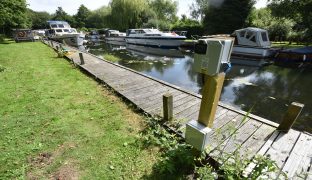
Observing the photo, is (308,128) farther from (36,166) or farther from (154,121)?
(36,166)

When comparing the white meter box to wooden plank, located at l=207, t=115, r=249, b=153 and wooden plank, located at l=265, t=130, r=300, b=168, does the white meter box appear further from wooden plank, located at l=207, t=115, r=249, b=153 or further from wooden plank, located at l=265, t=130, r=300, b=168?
wooden plank, located at l=265, t=130, r=300, b=168

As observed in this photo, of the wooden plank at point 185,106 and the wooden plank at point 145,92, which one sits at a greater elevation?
the wooden plank at point 185,106

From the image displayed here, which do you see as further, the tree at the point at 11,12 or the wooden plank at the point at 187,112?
the tree at the point at 11,12

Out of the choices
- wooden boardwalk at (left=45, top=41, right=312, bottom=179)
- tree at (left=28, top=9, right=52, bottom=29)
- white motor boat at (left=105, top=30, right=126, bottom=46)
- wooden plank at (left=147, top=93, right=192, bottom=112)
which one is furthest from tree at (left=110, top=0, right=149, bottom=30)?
tree at (left=28, top=9, right=52, bottom=29)

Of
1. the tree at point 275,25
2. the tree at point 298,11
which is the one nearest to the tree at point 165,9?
the tree at point 275,25

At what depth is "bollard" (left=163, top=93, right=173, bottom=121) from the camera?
3530 mm

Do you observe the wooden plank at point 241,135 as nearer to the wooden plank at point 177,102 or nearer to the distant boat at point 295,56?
the wooden plank at point 177,102

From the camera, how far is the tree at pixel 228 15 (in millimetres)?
21938

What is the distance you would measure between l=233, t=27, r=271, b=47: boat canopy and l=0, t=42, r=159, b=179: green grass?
13.6 metres

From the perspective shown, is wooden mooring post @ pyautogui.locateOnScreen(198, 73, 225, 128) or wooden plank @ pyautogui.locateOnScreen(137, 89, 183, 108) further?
wooden plank @ pyautogui.locateOnScreen(137, 89, 183, 108)

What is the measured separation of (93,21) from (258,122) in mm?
65388

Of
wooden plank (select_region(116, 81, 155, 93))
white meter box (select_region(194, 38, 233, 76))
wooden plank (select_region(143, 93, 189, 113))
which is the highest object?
white meter box (select_region(194, 38, 233, 76))

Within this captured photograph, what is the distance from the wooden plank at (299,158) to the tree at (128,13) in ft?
104

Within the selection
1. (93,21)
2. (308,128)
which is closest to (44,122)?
(308,128)
